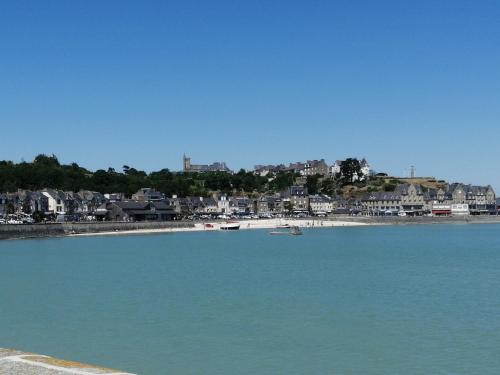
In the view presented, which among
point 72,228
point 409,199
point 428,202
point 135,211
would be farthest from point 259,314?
point 428,202

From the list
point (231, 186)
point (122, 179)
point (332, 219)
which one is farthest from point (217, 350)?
point (231, 186)

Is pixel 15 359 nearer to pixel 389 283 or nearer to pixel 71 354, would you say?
pixel 71 354

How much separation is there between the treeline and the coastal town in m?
1.54

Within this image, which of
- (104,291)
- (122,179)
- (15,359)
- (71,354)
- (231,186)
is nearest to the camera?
(15,359)

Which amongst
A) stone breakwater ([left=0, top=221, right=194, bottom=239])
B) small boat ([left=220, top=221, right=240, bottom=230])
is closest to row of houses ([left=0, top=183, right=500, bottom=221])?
small boat ([left=220, top=221, right=240, bottom=230])

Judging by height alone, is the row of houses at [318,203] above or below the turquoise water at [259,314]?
above

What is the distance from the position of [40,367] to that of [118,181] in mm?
132586

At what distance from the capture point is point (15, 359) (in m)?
15.2

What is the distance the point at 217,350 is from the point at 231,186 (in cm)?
14373

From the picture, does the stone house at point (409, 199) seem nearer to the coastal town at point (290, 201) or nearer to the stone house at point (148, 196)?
the coastal town at point (290, 201)

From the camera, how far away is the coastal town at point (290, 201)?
364 ft

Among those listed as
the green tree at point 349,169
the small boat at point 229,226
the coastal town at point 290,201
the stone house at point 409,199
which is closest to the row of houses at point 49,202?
the coastal town at point 290,201

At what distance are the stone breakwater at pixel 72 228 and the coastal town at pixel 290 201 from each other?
819cm

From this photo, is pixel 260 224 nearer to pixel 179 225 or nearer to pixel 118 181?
pixel 179 225
